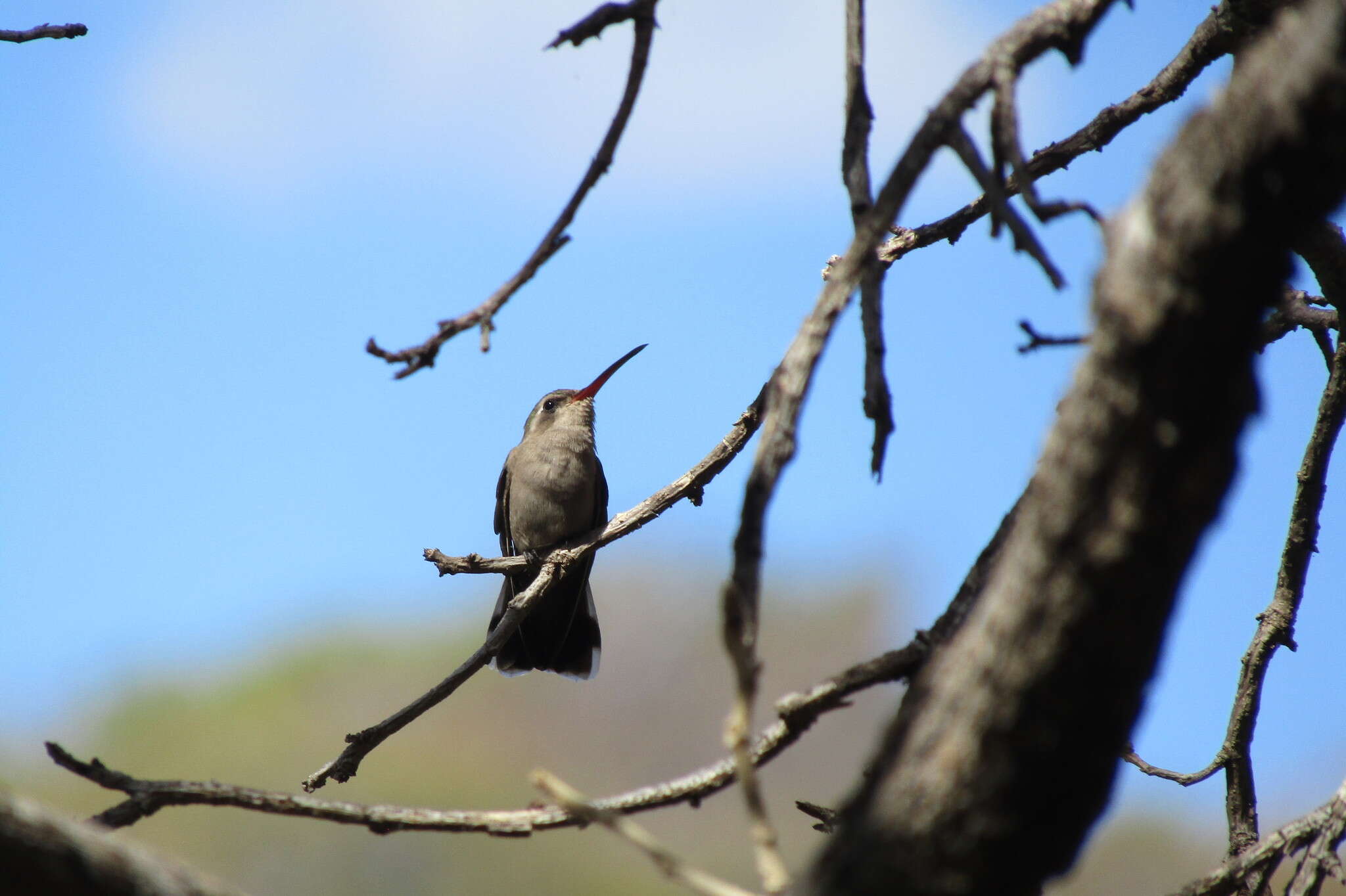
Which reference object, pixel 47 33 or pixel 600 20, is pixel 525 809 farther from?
pixel 47 33

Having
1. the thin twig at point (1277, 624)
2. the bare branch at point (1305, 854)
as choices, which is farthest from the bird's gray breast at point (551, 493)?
the bare branch at point (1305, 854)

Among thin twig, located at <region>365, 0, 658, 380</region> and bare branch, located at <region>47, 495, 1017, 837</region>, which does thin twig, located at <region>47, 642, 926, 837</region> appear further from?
thin twig, located at <region>365, 0, 658, 380</region>

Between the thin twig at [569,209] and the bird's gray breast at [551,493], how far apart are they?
6750 millimetres

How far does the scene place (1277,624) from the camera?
176 inches

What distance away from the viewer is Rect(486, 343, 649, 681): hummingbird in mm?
9109

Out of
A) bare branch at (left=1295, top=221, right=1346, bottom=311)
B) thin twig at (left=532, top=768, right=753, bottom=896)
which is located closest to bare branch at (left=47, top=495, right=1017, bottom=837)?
thin twig at (left=532, top=768, right=753, bottom=896)

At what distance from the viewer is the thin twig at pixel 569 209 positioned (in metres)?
2.77

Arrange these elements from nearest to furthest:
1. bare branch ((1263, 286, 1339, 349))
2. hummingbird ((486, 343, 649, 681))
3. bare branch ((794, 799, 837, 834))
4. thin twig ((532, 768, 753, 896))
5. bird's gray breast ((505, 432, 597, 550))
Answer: thin twig ((532, 768, 753, 896)), bare branch ((794, 799, 837, 834)), bare branch ((1263, 286, 1339, 349)), hummingbird ((486, 343, 649, 681)), bird's gray breast ((505, 432, 597, 550))

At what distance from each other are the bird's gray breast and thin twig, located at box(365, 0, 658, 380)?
6.75m

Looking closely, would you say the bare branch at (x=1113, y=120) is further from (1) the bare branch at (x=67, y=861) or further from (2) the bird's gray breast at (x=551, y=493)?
(2) the bird's gray breast at (x=551, y=493)

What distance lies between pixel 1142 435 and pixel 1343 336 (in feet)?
8.82

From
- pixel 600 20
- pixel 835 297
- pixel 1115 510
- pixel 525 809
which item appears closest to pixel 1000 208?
pixel 835 297

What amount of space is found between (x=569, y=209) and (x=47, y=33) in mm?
2139

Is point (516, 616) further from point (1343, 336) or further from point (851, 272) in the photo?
point (1343, 336)
